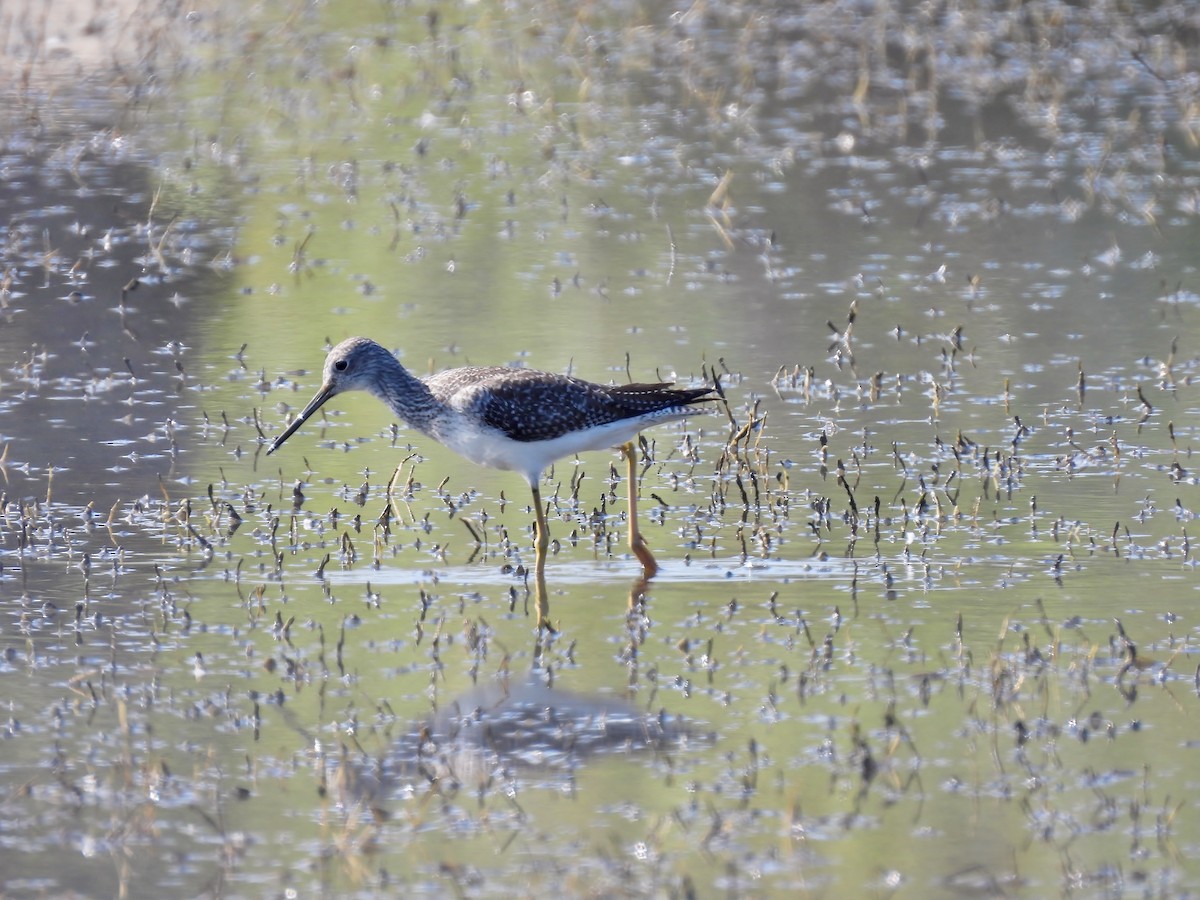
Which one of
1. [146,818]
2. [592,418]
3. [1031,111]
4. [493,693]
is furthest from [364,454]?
[1031,111]

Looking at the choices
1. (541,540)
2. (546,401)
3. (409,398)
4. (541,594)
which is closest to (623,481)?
(546,401)

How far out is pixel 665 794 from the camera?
21.1ft

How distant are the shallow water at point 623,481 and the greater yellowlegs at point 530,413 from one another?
0.39 metres

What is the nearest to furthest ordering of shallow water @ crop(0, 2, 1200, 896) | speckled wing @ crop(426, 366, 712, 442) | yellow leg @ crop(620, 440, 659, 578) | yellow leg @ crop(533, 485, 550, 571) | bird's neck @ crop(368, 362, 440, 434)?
shallow water @ crop(0, 2, 1200, 896) → yellow leg @ crop(533, 485, 550, 571) → yellow leg @ crop(620, 440, 659, 578) → speckled wing @ crop(426, 366, 712, 442) → bird's neck @ crop(368, 362, 440, 434)

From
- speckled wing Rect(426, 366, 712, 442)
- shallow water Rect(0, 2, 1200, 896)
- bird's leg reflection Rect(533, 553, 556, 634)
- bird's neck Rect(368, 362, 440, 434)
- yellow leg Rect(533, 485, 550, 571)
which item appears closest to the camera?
shallow water Rect(0, 2, 1200, 896)

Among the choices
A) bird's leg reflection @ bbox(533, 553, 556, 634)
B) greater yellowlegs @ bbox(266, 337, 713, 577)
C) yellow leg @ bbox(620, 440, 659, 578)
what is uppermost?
greater yellowlegs @ bbox(266, 337, 713, 577)

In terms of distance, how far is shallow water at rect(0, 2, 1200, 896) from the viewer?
6250mm

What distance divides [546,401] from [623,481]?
4.35 ft

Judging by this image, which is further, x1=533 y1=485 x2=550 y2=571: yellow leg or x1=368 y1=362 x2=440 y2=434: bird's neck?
x1=368 y1=362 x2=440 y2=434: bird's neck

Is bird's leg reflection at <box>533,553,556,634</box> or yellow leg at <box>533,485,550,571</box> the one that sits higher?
yellow leg at <box>533,485,550,571</box>

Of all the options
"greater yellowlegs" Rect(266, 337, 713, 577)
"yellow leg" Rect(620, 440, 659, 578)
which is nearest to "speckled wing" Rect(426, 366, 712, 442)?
"greater yellowlegs" Rect(266, 337, 713, 577)

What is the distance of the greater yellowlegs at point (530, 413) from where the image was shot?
897cm

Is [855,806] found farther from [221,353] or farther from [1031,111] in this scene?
[1031,111]

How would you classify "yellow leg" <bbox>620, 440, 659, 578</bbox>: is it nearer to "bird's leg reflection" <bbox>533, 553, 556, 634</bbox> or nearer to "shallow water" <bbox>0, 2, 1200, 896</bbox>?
"shallow water" <bbox>0, 2, 1200, 896</bbox>
